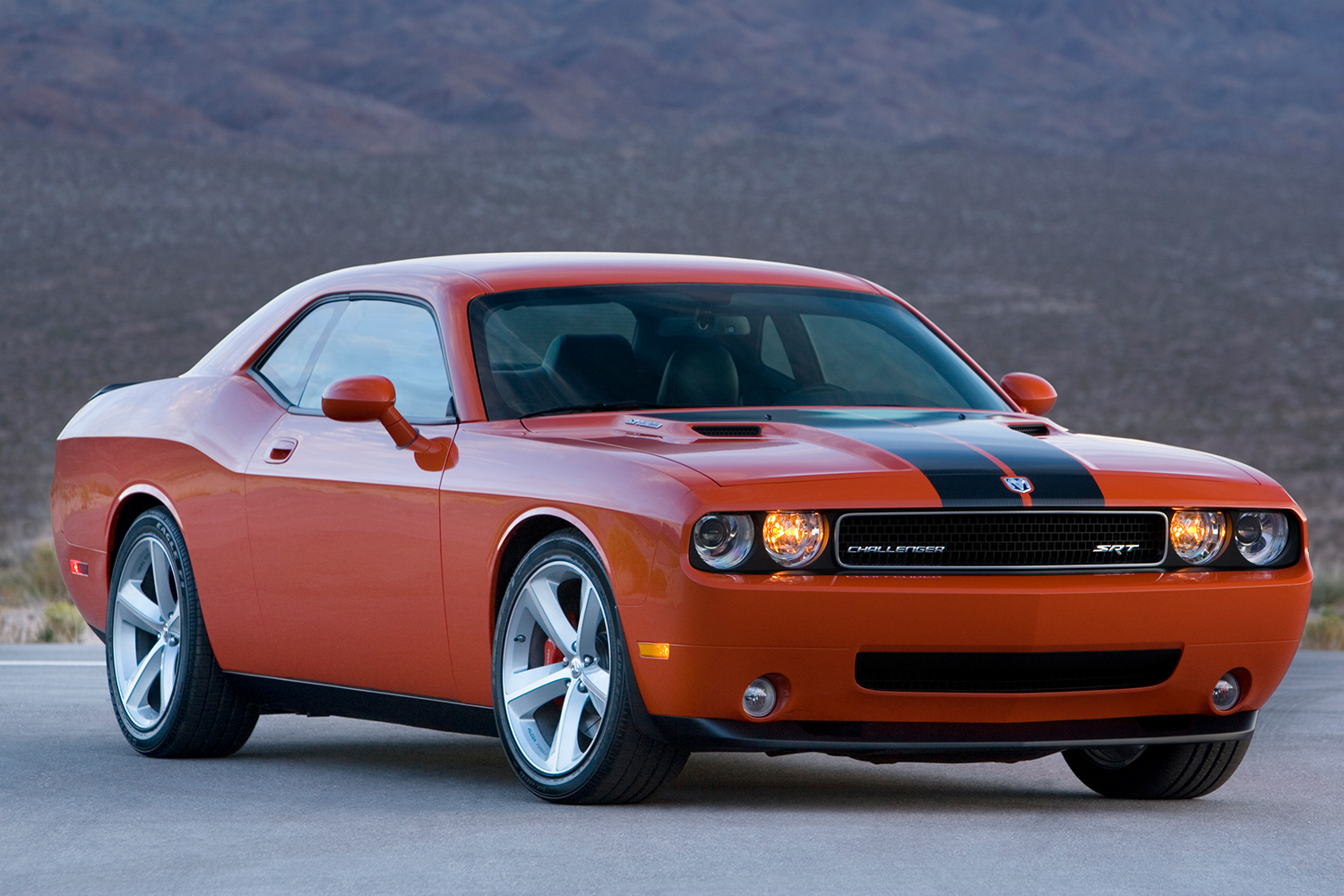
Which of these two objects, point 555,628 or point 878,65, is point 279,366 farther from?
point 878,65

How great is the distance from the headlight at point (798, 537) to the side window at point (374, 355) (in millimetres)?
1518

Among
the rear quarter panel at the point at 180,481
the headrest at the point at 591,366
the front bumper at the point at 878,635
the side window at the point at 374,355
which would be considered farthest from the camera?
the rear quarter panel at the point at 180,481

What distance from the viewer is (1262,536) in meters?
6.19

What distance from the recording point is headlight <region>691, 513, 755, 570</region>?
5594 millimetres

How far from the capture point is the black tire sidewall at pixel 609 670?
18.9 ft

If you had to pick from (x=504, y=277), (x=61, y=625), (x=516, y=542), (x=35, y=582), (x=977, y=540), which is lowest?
(x=35, y=582)

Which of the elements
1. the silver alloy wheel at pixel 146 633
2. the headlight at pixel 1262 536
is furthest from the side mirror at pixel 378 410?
the headlight at pixel 1262 536

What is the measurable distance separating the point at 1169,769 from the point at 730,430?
1.61 m

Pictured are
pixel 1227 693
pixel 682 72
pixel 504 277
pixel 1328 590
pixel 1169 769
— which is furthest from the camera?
pixel 682 72

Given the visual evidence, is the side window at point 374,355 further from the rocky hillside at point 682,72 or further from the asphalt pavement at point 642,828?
the rocky hillside at point 682,72

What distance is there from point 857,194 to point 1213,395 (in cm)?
2121

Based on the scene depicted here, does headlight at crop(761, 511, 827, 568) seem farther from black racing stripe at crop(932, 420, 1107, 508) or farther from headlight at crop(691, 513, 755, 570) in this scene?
black racing stripe at crop(932, 420, 1107, 508)

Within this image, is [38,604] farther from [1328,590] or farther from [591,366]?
[591,366]

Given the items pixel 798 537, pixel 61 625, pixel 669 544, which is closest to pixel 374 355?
pixel 669 544
